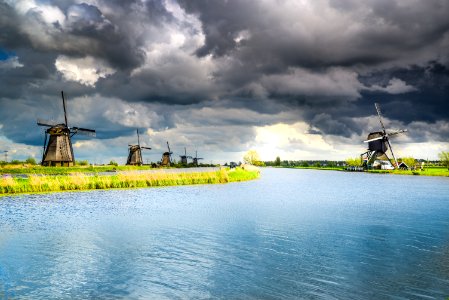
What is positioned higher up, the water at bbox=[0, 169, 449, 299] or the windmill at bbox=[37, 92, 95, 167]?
the windmill at bbox=[37, 92, 95, 167]

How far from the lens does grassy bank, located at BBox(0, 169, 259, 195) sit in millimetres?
37656

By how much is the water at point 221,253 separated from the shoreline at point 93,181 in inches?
478

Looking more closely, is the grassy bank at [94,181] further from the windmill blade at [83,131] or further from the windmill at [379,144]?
the windmill at [379,144]

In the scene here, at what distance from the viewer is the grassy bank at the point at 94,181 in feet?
124

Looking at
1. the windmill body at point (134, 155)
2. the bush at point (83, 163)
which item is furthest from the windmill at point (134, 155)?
the bush at point (83, 163)

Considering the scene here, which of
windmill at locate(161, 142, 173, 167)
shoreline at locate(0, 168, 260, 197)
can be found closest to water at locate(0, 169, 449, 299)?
shoreline at locate(0, 168, 260, 197)

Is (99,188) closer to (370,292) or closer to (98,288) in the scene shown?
(98,288)

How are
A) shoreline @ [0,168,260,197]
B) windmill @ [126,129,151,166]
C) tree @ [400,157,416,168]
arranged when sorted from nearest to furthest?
1. shoreline @ [0,168,260,197]
2. windmill @ [126,129,151,166]
3. tree @ [400,157,416,168]

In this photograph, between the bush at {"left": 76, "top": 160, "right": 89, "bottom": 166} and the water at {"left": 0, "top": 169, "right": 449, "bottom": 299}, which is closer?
the water at {"left": 0, "top": 169, "right": 449, "bottom": 299}

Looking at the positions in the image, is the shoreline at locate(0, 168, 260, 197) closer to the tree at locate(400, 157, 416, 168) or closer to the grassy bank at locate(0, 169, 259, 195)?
the grassy bank at locate(0, 169, 259, 195)

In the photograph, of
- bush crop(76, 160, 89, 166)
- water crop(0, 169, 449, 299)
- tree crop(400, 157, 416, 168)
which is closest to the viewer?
water crop(0, 169, 449, 299)

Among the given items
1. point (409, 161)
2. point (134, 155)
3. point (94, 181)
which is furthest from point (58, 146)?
point (409, 161)

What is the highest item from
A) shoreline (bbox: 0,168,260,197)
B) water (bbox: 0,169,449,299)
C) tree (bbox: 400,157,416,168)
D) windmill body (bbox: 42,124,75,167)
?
windmill body (bbox: 42,124,75,167)

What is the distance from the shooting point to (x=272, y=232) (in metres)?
19.1
